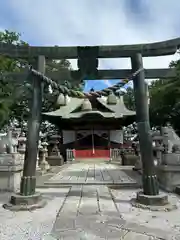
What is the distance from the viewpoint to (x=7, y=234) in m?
3.38

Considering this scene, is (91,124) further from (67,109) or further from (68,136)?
(67,109)

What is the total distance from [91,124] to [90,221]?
1909 centimetres

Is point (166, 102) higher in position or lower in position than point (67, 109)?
higher

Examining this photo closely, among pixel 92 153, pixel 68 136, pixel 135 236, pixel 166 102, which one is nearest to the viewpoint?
pixel 135 236

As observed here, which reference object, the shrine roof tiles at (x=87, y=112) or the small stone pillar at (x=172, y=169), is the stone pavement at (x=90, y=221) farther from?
the shrine roof tiles at (x=87, y=112)

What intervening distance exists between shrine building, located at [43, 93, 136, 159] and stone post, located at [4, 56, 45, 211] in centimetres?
1573

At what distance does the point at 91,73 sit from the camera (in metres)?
5.72

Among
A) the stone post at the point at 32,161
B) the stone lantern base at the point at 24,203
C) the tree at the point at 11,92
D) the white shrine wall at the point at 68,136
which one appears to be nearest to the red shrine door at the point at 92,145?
the white shrine wall at the point at 68,136

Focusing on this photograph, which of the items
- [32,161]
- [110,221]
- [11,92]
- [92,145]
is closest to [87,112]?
[92,145]

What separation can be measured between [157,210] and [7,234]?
8.52 feet

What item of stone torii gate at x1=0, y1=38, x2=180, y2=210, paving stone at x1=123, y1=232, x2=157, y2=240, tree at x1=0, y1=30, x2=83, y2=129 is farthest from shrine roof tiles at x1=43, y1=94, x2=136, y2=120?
paving stone at x1=123, y1=232, x2=157, y2=240

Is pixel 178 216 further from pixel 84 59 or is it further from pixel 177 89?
pixel 177 89

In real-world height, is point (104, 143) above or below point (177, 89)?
below

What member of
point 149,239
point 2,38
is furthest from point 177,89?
point 149,239
